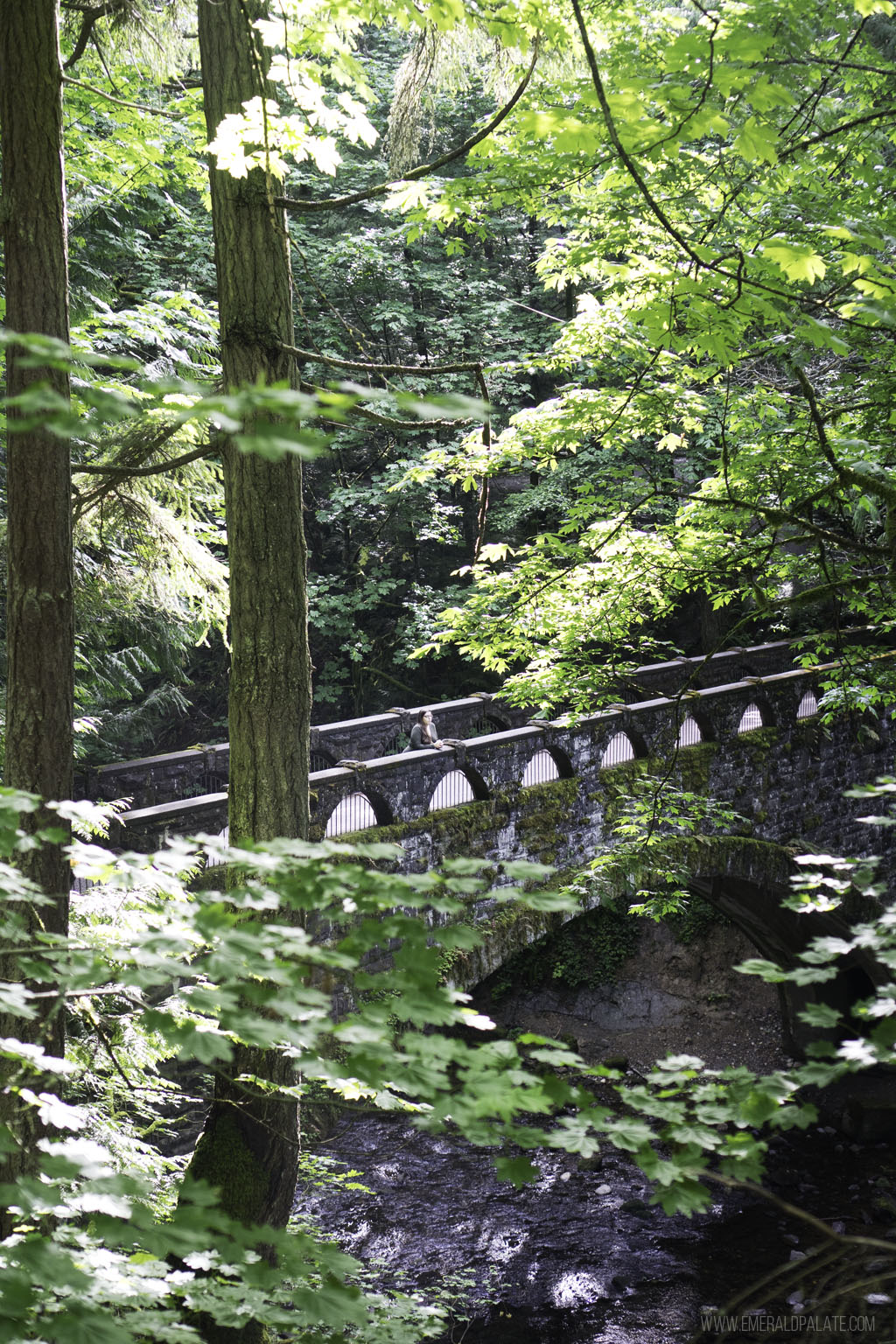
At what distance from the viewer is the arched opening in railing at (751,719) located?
11.7 m

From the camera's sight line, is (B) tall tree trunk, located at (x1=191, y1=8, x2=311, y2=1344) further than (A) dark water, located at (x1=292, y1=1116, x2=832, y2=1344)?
No

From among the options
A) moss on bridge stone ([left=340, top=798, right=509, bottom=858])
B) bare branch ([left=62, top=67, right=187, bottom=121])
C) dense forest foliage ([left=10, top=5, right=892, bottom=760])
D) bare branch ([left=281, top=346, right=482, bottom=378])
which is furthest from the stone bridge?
bare branch ([left=62, top=67, right=187, bottom=121])

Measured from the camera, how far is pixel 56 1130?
3875 millimetres

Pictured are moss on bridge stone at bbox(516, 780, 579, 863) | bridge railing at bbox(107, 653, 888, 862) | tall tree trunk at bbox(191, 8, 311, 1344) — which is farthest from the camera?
moss on bridge stone at bbox(516, 780, 579, 863)

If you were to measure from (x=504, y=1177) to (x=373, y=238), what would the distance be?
1470 cm

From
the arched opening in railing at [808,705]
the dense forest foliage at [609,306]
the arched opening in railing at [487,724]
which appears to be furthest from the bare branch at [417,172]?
the arched opening in railing at [808,705]

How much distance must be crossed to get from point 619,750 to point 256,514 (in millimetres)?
6795

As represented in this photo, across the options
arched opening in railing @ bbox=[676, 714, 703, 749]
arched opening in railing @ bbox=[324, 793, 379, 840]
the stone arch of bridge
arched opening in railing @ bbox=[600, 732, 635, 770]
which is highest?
arched opening in railing @ bbox=[676, 714, 703, 749]

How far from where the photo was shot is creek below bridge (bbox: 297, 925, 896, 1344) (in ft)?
25.5

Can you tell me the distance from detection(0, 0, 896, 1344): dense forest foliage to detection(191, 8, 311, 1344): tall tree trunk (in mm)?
15

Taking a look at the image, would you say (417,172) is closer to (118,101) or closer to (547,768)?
(118,101)

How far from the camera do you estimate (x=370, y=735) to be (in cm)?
1302

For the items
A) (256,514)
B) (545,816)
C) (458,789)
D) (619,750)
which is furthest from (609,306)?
(619,750)

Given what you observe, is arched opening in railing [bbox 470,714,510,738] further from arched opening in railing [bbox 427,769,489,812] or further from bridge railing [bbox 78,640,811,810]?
arched opening in railing [bbox 427,769,489,812]
